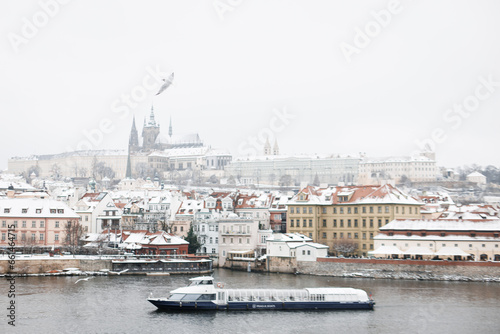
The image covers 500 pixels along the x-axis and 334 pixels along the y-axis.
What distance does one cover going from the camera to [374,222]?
59.5 metres

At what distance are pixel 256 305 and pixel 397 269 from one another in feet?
54.1

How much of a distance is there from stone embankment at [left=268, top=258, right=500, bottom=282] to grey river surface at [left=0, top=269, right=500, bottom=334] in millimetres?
1783

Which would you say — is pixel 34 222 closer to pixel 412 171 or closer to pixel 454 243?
→ pixel 454 243

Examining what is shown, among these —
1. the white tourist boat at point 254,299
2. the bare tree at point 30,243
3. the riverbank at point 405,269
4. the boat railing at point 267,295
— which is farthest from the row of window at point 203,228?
the boat railing at point 267,295

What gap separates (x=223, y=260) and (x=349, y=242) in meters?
11.5

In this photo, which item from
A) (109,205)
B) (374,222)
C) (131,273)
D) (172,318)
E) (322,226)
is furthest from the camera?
(109,205)

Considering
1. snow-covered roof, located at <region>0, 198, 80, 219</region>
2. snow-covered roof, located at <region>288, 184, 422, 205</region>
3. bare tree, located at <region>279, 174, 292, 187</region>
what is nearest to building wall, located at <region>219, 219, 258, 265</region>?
snow-covered roof, located at <region>288, 184, 422, 205</region>

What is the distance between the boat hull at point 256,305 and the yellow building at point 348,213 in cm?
2122

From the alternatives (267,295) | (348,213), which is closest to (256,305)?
(267,295)

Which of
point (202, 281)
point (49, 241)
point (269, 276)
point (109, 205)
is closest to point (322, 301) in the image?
point (202, 281)

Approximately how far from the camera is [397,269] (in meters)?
50.2

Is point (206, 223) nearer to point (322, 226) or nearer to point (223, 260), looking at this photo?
point (223, 260)

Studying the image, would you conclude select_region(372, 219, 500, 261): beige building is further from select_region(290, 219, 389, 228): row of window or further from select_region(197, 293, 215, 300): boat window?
select_region(197, 293, 215, 300): boat window

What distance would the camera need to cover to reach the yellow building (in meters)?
59.3
